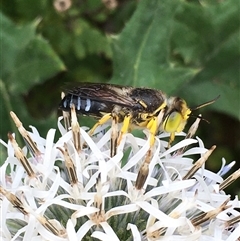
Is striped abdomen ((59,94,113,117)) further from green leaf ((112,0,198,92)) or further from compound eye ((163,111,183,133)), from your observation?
green leaf ((112,0,198,92))

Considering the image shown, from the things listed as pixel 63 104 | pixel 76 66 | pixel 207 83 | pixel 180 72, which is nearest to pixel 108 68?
pixel 76 66

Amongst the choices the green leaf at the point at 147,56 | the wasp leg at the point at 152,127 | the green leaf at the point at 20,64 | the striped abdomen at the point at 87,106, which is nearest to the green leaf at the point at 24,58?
the green leaf at the point at 20,64

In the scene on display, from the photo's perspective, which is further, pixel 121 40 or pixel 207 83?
pixel 207 83

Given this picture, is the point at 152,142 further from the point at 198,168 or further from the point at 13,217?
the point at 13,217

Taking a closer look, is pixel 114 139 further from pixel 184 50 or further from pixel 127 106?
pixel 184 50

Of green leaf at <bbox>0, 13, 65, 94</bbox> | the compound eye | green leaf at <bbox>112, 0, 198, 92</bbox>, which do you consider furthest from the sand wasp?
green leaf at <bbox>0, 13, 65, 94</bbox>

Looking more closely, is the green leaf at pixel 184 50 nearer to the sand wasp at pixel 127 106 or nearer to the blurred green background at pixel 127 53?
the blurred green background at pixel 127 53
